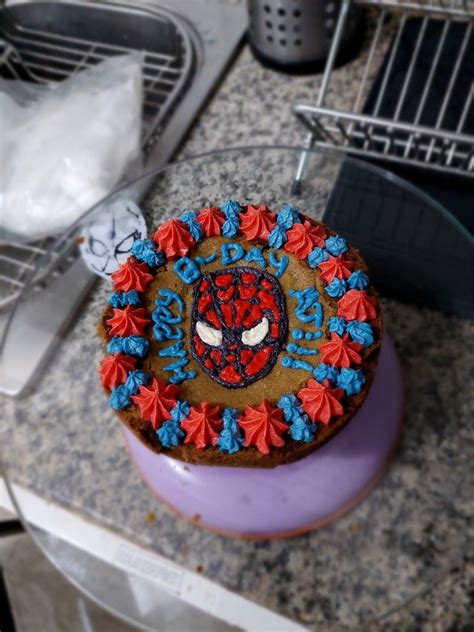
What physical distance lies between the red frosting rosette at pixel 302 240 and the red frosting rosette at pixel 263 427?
152 mm

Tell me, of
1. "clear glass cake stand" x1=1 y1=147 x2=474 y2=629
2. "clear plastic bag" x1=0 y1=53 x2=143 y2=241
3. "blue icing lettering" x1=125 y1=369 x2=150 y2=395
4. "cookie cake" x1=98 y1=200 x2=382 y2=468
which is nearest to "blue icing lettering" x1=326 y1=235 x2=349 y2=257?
"cookie cake" x1=98 y1=200 x2=382 y2=468

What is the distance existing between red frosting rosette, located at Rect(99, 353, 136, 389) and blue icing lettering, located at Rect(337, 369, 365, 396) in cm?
18

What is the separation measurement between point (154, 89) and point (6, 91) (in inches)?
8.1

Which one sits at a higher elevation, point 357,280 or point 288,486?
point 357,280

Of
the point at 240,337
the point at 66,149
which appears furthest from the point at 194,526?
the point at 66,149

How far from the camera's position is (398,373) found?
68cm

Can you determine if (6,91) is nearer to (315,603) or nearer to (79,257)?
Answer: (79,257)

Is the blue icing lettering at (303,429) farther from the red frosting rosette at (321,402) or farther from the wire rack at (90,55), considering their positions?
the wire rack at (90,55)

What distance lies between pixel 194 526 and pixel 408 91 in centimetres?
61

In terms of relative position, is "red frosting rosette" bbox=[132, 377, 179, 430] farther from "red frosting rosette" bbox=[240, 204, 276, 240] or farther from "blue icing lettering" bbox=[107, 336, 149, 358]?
"red frosting rosette" bbox=[240, 204, 276, 240]

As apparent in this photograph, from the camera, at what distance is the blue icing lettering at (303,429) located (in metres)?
0.53

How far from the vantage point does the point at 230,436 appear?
528 mm

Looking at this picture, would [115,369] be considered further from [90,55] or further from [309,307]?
[90,55]

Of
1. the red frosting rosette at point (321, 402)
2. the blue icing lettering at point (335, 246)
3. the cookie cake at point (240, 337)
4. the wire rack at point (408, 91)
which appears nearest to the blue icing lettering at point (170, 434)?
the cookie cake at point (240, 337)
